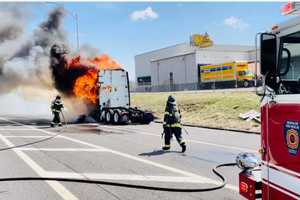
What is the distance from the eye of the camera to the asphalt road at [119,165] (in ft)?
21.1

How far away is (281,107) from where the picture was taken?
333 cm

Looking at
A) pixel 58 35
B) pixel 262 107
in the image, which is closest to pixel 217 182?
pixel 262 107

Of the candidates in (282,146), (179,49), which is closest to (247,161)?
(282,146)

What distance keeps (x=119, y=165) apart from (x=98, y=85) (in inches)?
584

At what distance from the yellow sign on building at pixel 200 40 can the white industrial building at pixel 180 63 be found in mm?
1823

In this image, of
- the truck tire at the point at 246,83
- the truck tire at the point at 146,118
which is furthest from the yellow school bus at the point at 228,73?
the truck tire at the point at 146,118

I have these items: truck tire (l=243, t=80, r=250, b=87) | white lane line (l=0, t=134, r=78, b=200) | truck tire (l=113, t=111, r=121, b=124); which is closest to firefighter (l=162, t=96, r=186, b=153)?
white lane line (l=0, t=134, r=78, b=200)

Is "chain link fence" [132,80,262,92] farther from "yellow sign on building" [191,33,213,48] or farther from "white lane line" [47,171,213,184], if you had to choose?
"white lane line" [47,171,213,184]

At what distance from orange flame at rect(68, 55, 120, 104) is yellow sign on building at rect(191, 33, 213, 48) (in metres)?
64.2

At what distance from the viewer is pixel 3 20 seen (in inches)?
1232

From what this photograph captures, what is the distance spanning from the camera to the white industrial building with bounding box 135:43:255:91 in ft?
226

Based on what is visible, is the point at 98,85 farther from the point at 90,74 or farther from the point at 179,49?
the point at 179,49

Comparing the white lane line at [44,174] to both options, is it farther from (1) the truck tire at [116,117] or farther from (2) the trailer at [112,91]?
(2) the trailer at [112,91]

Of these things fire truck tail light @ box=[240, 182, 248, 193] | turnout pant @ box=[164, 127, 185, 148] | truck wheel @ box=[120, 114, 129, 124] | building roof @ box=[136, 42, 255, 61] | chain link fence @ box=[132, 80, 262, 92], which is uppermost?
building roof @ box=[136, 42, 255, 61]
